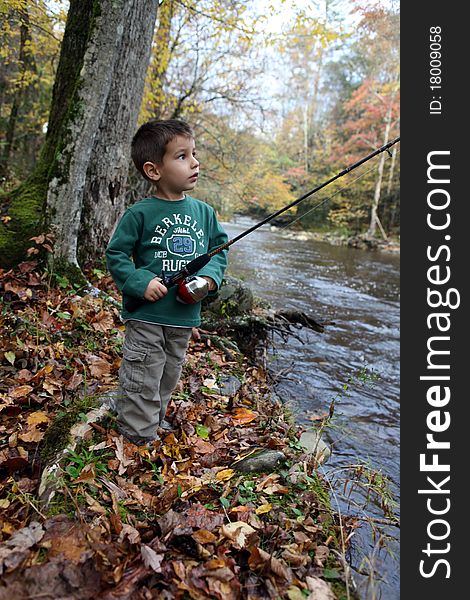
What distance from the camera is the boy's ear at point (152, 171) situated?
239cm

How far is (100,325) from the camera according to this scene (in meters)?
3.91

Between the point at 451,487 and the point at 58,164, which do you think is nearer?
the point at 451,487

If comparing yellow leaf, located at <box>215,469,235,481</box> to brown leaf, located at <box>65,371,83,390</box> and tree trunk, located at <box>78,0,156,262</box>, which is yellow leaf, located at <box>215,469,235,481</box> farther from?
tree trunk, located at <box>78,0,156,262</box>

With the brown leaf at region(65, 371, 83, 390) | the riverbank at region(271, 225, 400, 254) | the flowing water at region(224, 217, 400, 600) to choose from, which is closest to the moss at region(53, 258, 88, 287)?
the brown leaf at region(65, 371, 83, 390)

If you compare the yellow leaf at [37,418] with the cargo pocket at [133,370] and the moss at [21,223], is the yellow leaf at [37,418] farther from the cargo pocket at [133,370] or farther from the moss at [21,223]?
the moss at [21,223]

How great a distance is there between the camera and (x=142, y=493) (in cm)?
221

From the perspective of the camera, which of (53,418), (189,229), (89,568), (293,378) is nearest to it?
(89,568)

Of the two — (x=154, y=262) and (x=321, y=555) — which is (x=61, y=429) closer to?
(x=154, y=262)

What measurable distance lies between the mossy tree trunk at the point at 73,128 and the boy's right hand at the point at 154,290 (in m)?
2.36

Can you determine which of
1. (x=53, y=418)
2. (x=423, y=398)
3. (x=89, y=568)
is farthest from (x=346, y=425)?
(x=89, y=568)

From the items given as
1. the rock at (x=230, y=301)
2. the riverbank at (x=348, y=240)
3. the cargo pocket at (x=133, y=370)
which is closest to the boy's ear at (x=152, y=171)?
the cargo pocket at (x=133, y=370)

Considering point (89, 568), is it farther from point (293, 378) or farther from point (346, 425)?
point (293, 378)

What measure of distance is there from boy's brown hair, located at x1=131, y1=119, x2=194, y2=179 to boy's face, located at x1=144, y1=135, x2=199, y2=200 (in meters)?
0.03

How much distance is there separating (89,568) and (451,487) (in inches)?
74.5
